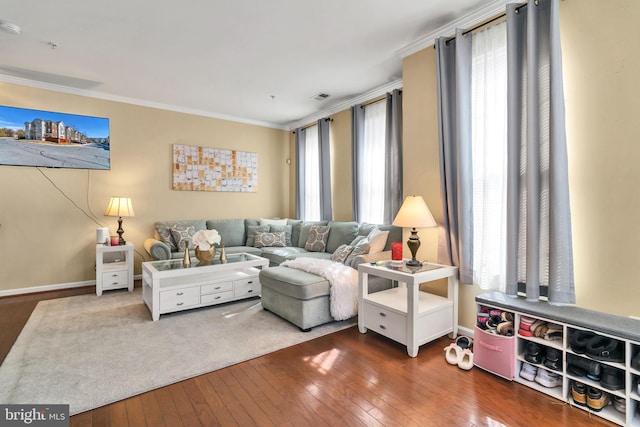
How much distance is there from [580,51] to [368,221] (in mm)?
2906

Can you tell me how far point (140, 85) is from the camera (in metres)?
4.16

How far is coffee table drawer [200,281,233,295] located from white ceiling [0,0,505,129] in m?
2.49

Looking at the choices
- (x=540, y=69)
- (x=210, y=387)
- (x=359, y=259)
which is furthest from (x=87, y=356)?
(x=540, y=69)

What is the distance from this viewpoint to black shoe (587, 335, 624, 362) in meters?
1.69

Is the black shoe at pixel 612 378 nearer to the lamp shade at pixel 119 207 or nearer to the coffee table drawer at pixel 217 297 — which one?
the coffee table drawer at pixel 217 297

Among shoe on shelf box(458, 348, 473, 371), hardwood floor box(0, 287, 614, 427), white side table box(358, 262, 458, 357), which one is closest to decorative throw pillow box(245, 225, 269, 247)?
white side table box(358, 262, 458, 357)

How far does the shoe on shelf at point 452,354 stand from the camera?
7.61 ft

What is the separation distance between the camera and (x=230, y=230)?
5270 millimetres

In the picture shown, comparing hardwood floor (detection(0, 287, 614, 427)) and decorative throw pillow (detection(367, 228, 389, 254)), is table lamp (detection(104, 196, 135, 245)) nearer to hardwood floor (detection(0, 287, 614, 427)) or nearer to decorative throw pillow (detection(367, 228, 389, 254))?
hardwood floor (detection(0, 287, 614, 427))

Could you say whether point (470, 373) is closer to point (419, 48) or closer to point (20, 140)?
point (419, 48)

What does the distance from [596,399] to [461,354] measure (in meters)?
0.75

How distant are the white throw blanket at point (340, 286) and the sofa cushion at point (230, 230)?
2.36 meters

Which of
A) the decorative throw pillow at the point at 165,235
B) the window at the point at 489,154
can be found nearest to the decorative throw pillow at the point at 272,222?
the decorative throw pillow at the point at 165,235

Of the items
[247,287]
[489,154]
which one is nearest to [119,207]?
[247,287]
